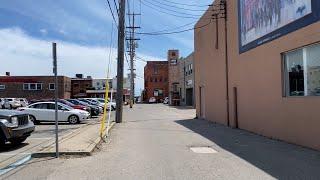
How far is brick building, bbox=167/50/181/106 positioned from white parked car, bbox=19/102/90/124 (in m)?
48.7

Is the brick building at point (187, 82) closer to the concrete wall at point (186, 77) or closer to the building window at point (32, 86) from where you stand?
the concrete wall at point (186, 77)

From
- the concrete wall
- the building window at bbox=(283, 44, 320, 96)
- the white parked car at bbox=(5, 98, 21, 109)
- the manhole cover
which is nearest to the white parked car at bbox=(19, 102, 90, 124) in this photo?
the manhole cover

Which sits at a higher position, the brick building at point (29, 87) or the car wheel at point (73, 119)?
the brick building at point (29, 87)

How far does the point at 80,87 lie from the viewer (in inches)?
4126

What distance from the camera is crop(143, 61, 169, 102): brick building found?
131m

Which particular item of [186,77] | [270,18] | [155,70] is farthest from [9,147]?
[155,70]

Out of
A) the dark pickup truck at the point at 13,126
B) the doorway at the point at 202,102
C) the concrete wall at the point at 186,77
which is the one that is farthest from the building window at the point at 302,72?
the concrete wall at the point at 186,77

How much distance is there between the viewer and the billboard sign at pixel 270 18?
1467 centimetres

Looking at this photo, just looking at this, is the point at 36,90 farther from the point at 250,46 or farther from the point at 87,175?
the point at 87,175

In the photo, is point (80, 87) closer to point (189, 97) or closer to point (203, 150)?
point (189, 97)

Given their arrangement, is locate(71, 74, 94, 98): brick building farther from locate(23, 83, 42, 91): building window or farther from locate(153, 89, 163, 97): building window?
locate(153, 89, 163, 97): building window

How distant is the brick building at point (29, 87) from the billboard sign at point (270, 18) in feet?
238

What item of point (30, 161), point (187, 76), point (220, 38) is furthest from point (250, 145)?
point (187, 76)

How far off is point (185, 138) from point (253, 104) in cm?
356
